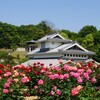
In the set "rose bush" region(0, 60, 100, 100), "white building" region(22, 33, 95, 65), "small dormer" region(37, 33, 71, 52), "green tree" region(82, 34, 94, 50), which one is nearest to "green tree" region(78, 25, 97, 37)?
"green tree" region(82, 34, 94, 50)

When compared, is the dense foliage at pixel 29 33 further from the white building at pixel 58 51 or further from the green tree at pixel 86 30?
the white building at pixel 58 51

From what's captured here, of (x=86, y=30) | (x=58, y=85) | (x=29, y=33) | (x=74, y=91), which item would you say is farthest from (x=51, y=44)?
(x=29, y=33)

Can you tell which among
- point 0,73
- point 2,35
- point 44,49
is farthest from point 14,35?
point 0,73

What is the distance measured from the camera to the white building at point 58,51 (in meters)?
50.8

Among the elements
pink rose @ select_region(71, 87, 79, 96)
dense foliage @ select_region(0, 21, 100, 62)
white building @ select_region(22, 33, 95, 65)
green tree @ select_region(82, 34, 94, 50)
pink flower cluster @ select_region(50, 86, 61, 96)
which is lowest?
pink flower cluster @ select_region(50, 86, 61, 96)

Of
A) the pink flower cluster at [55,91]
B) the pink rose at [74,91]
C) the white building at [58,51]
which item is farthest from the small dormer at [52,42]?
the pink rose at [74,91]

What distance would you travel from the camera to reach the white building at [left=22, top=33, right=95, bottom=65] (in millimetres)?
50750

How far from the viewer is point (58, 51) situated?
50750mm

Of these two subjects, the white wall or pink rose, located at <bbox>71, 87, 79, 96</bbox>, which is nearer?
pink rose, located at <bbox>71, 87, 79, 96</bbox>

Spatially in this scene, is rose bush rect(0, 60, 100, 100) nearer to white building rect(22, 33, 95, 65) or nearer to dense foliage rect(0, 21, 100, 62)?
white building rect(22, 33, 95, 65)

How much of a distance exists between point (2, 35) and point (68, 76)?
96516 mm

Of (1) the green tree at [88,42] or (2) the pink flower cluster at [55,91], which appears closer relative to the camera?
(2) the pink flower cluster at [55,91]

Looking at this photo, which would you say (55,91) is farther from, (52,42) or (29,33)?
(29,33)

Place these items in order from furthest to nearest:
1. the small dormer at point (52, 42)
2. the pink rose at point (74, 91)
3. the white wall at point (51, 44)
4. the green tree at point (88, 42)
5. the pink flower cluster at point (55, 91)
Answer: the green tree at point (88, 42) → the white wall at point (51, 44) → the small dormer at point (52, 42) → the pink flower cluster at point (55, 91) → the pink rose at point (74, 91)
